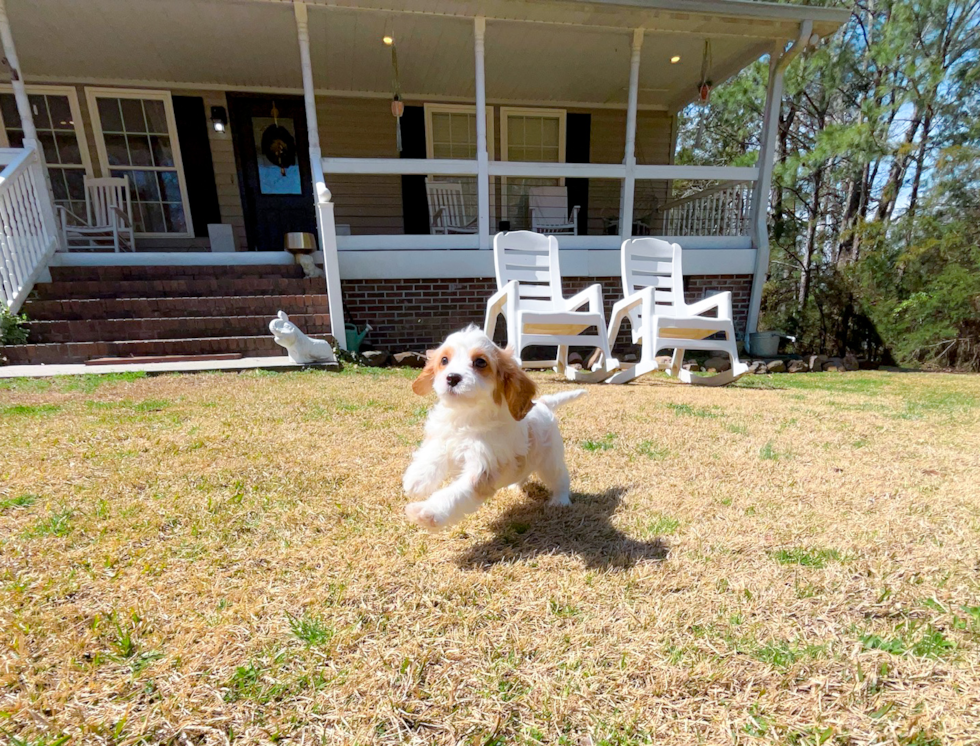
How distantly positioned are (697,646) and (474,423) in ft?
2.97

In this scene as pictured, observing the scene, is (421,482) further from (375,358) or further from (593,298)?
(375,358)

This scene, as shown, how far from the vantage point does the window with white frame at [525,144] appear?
8.95m

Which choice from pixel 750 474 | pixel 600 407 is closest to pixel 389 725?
pixel 750 474

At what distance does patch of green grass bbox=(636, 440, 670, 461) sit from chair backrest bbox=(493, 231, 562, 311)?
3.08 metres

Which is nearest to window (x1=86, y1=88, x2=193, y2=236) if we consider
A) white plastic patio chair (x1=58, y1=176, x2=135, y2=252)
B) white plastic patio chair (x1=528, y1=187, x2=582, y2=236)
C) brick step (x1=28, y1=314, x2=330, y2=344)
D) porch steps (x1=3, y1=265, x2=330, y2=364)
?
white plastic patio chair (x1=58, y1=176, x2=135, y2=252)

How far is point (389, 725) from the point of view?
37.1 inches

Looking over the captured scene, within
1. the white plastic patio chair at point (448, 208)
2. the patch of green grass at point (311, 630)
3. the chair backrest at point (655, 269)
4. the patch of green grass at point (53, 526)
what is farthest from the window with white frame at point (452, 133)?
the patch of green grass at point (311, 630)

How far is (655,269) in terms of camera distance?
6109mm

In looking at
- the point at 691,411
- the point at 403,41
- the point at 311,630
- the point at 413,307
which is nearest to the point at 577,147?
the point at 403,41

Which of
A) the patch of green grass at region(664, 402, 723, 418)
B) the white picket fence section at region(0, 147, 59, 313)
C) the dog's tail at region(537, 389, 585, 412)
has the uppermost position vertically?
the white picket fence section at region(0, 147, 59, 313)

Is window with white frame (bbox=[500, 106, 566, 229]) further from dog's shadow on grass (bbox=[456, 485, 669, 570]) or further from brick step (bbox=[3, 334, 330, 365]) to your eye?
dog's shadow on grass (bbox=[456, 485, 669, 570])

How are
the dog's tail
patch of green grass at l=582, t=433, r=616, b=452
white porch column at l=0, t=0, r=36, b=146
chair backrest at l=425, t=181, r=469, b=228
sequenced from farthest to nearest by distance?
chair backrest at l=425, t=181, r=469, b=228
white porch column at l=0, t=0, r=36, b=146
patch of green grass at l=582, t=433, r=616, b=452
the dog's tail

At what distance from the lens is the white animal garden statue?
483 centimetres

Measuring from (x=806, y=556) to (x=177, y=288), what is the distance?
6.87 metres
